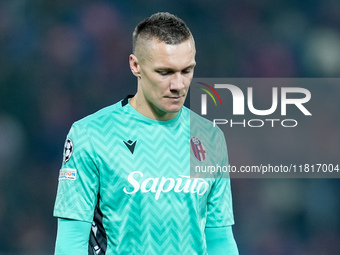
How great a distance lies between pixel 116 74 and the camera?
20.3ft

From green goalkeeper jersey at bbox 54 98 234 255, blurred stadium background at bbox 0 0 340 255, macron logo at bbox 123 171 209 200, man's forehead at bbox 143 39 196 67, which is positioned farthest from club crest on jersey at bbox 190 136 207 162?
blurred stadium background at bbox 0 0 340 255

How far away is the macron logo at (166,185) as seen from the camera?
2789mm

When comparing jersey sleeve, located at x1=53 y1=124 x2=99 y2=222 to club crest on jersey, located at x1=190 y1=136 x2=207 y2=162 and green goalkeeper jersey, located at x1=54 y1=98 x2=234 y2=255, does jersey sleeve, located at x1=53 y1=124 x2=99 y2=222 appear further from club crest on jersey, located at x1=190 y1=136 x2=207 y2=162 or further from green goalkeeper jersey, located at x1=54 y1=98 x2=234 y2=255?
club crest on jersey, located at x1=190 y1=136 x2=207 y2=162

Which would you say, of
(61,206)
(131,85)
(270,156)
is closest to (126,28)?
(131,85)

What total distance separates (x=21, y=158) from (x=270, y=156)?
2.45 m

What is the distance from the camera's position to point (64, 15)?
20.2 feet

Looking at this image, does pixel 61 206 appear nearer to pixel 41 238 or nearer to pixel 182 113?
pixel 182 113

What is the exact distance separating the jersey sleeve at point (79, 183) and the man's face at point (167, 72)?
379 millimetres

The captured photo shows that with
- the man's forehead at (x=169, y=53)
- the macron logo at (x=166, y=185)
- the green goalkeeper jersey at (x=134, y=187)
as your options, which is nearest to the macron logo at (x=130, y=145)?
the green goalkeeper jersey at (x=134, y=187)

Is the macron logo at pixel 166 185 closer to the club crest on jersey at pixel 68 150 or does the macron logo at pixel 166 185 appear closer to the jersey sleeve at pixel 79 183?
the jersey sleeve at pixel 79 183

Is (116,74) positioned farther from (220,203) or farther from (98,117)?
(220,203)

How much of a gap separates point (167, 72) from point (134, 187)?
54 cm

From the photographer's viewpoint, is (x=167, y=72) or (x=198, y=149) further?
(x=198, y=149)

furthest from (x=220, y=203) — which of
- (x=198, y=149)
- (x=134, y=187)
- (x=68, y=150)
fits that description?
(x=68, y=150)
